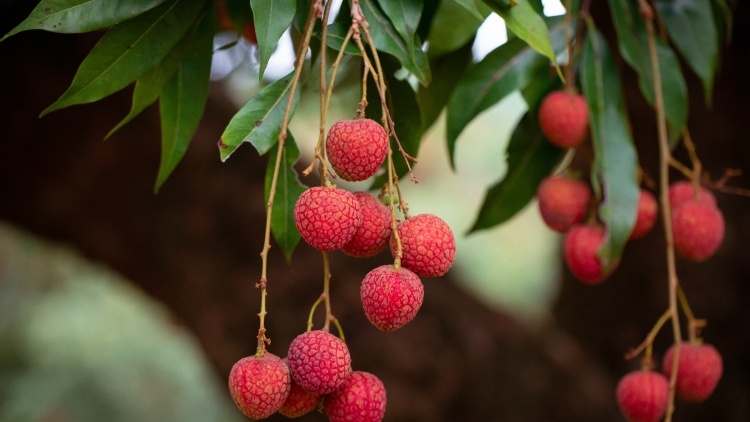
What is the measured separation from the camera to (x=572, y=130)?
2.73 feet

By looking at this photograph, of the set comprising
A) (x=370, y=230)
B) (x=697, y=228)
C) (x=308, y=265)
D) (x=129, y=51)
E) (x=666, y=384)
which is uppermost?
(x=129, y=51)

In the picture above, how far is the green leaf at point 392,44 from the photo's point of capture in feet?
2.09

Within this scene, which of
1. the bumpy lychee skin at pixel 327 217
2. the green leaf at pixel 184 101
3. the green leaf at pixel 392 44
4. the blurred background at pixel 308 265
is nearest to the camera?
the bumpy lychee skin at pixel 327 217

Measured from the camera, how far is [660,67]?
933mm

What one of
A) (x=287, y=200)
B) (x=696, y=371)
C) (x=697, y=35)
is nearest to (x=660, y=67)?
(x=697, y=35)

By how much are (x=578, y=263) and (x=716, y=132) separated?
2.33ft

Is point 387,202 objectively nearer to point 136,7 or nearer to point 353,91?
point 136,7

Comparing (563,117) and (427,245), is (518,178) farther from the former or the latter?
(427,245)

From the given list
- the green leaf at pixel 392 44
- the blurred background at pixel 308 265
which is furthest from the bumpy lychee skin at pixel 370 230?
the blurred background at pixel 308 265

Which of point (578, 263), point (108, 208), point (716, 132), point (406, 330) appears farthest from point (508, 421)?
point (108, 208)

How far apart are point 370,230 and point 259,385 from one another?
138 mm

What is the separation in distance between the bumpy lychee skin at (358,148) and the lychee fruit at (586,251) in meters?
0.37

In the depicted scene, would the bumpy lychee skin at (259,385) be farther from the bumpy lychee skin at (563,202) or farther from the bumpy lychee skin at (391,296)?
the bumpy lychee skin at (563,202)

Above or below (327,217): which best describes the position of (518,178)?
below
